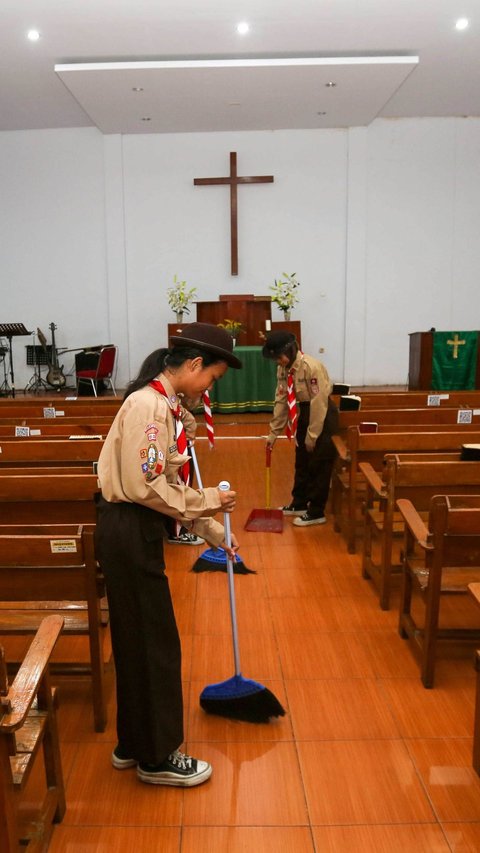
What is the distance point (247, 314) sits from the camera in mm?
10094

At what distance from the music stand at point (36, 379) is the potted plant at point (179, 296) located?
245 cm

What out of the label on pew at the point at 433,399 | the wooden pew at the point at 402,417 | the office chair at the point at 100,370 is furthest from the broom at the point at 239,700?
the office chair at the point at 100,370

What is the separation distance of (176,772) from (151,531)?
34.1 inches

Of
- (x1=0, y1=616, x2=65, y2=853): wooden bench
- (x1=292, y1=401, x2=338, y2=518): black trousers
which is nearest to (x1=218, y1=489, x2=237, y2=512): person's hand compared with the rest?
(x1=0, y1=616, x2=65, y2=853): wooden bench

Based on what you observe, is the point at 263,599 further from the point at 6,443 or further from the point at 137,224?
the point at 137,224

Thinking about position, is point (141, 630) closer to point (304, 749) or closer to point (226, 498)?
point (226, 498)

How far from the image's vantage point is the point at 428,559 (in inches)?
108

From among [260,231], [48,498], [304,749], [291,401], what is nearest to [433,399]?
[291,401]

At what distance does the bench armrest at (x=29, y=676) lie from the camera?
4.82 ft

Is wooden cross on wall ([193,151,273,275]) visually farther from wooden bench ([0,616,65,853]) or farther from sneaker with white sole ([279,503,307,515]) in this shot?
wooden bench ([0,616,65,853])

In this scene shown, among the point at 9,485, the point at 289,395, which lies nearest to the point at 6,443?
the point at 9,485

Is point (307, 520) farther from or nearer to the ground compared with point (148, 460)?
nearer to the ground

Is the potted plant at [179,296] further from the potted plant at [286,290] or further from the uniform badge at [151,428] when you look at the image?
the uniform badge at [151,428]

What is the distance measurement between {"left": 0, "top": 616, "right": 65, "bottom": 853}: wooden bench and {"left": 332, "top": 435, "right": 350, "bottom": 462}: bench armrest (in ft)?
8.85
